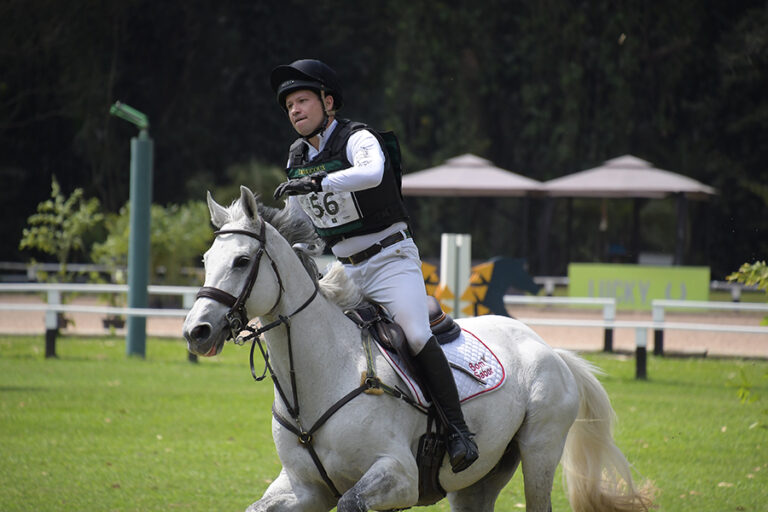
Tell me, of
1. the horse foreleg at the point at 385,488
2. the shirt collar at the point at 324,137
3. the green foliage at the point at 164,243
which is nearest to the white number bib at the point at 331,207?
the shirt collar at the point at 324,137

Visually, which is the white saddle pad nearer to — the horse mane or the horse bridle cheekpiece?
the horse mane

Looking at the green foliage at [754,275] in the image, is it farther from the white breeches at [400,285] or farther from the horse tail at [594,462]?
the white breeches at [400,285]

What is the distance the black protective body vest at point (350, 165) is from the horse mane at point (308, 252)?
141 millimetres

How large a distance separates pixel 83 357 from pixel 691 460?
986 centimetres

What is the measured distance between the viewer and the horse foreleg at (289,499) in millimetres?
4355

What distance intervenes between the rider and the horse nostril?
883 mm

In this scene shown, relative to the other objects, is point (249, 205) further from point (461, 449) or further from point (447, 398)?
point (461, 449)

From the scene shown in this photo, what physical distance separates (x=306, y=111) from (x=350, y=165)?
1.16ft

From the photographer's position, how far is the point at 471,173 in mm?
26500

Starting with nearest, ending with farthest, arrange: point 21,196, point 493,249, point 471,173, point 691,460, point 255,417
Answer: point 691,460 < point 255,417 < point 471,173 < point 21,196 < point 493,249

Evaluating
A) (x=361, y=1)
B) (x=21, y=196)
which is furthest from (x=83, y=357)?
(x=361, y=1)

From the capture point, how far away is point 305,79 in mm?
4641

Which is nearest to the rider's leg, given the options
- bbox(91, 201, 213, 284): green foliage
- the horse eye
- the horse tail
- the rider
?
the rider

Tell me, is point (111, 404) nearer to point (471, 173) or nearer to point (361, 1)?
point (471, 173)
